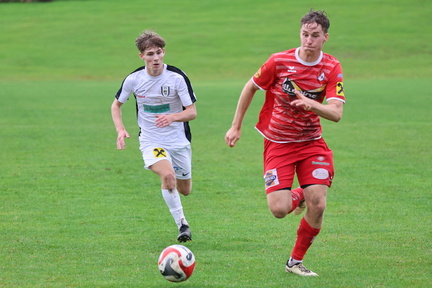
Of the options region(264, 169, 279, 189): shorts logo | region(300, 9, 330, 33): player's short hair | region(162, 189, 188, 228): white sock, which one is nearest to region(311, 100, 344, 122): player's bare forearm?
region(300, 9, 330, 33): player's short hair

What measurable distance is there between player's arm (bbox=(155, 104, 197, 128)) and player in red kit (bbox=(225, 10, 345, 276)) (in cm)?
140

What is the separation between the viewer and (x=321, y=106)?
712cm

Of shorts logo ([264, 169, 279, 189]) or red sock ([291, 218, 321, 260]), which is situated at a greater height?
shorts logo ([264, 169, 279, 189])

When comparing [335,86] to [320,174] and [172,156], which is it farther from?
[172,156]

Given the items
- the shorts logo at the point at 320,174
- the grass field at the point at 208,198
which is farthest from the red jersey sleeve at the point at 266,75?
the grass field at the point at 208,198

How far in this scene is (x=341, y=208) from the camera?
11.0m

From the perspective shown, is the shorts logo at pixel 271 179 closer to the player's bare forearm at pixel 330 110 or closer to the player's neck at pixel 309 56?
the player's bare forearm at pixel 330 110

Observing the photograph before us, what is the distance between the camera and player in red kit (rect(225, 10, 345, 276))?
751 cm

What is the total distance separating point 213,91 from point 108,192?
21.3 m

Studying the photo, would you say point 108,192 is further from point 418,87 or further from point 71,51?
point 71,51

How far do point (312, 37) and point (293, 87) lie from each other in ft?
1.73

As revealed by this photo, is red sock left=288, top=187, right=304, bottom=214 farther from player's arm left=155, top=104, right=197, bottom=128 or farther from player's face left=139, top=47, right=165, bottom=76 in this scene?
player's face left=139, top=47, right=165, bottom=76

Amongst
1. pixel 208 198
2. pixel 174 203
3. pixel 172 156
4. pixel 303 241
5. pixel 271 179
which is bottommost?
pixel 208 198

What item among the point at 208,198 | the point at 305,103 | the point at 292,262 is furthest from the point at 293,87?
the point at 208,198
